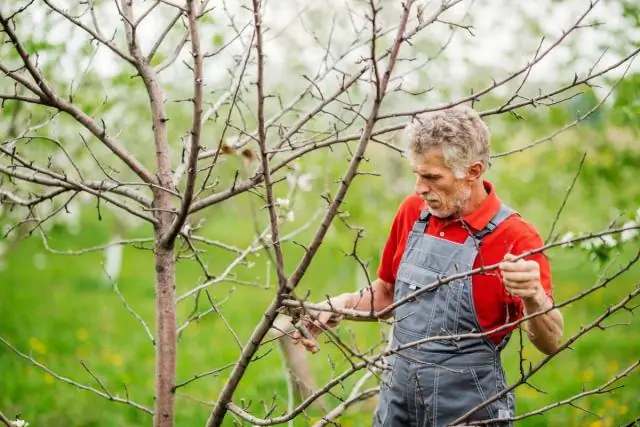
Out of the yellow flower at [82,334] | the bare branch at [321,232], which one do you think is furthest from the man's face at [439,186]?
the yellow flower at [82,334]

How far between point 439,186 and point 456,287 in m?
0.35

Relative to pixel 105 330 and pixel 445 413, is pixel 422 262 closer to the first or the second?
pixel 445 413

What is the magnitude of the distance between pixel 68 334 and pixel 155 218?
6595mm

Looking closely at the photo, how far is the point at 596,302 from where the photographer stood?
10.5 meters

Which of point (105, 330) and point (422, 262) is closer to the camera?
point (422, 262)

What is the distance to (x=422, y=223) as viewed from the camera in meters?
2.52

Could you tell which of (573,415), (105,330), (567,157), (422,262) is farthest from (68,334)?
(422,262)

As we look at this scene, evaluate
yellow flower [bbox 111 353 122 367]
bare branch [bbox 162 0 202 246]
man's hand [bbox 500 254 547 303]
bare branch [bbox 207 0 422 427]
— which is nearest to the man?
man's hand [bbox 500 254 547 303]

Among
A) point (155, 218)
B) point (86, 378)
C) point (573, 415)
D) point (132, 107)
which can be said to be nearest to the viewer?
point (155, 218)

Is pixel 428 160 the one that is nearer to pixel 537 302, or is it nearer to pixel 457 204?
pixel 457 204

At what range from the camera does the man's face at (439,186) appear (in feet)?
7.64

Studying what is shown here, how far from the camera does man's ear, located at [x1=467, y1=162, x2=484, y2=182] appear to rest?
236 centimetres

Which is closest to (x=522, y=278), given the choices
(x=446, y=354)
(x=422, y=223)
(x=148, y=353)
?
(x=446, y=354)

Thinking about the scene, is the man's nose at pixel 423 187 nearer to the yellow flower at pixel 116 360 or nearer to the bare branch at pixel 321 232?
the bare branch at pixel 321 232
